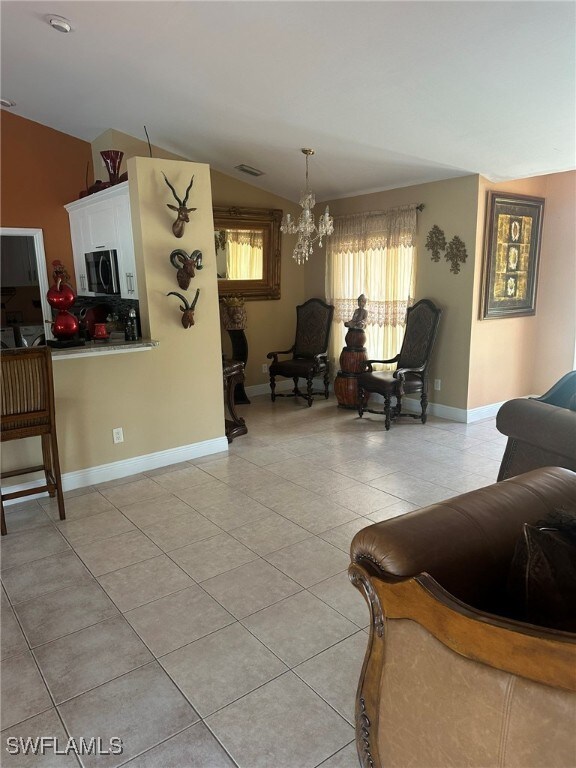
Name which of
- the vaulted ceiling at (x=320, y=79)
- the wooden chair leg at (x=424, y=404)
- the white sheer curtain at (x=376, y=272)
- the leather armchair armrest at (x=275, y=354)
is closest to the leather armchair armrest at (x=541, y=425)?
the vaulted ceiling at (x=320, y=79)

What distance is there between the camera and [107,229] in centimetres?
453

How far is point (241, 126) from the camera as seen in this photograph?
169 inches

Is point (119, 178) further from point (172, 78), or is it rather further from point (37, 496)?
point (37, 496)

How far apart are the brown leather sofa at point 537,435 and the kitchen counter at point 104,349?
2.55 meters

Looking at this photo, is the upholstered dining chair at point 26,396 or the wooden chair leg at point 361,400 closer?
the upholstered dining chair at point 26,396

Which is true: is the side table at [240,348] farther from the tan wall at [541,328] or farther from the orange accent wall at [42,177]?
the tan wall at [541,328]

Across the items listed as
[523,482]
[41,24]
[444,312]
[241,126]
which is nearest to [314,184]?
[241,126]

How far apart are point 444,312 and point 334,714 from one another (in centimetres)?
417

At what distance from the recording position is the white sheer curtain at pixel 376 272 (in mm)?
5449

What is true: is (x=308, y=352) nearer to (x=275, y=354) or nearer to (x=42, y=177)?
(x=275, y=354)

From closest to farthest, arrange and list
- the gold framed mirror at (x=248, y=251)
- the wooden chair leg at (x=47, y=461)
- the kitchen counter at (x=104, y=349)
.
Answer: the wooden chair leg at (x=47, y=461) < the kitchen counter at (x=104, y=349) < the gold framed mirror at (x=248, y=251)

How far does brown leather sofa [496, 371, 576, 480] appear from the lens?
2539mm

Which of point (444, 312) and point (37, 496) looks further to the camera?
point (444, 312)
